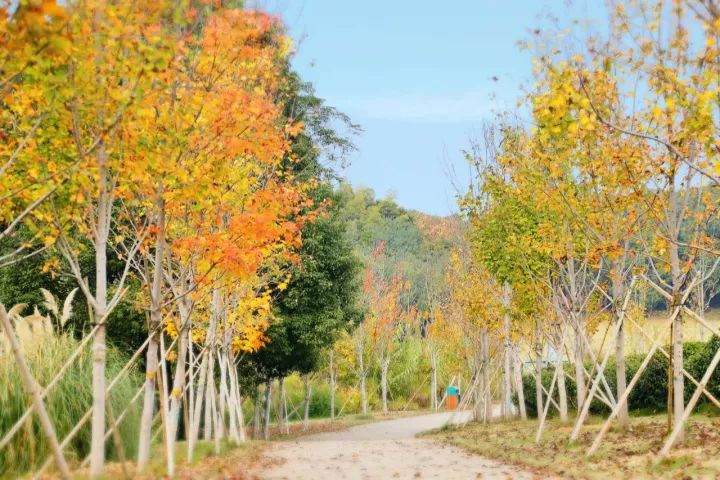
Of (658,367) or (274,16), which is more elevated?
(274,16)

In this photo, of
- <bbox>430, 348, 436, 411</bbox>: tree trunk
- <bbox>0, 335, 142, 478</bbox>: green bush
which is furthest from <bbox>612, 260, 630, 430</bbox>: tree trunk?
<bbox>430, 348, 436, 411</bbox>: tree trunk

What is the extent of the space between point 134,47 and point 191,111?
1186 mm

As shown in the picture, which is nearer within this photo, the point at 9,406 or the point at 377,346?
the point at 9,406

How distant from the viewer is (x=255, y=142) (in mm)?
10250

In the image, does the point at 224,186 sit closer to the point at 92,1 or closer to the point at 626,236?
the point at 92,1

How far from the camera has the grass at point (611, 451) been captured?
9.61 metres

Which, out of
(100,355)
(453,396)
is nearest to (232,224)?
(100,355)

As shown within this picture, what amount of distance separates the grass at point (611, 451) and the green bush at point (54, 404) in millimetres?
6411

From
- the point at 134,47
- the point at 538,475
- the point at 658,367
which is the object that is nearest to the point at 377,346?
the point at 658,367

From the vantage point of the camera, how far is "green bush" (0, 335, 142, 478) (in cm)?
999

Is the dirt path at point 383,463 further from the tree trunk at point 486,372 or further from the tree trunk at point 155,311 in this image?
the tree trunk at point 486,372

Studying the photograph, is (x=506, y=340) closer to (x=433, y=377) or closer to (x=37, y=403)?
(x=37, y=403)

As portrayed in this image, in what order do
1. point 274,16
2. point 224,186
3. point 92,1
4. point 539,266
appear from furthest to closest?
point 539,266 < point 274,16 < point 224,186 < point 92,1

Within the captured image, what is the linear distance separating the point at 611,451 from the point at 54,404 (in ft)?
27.6
